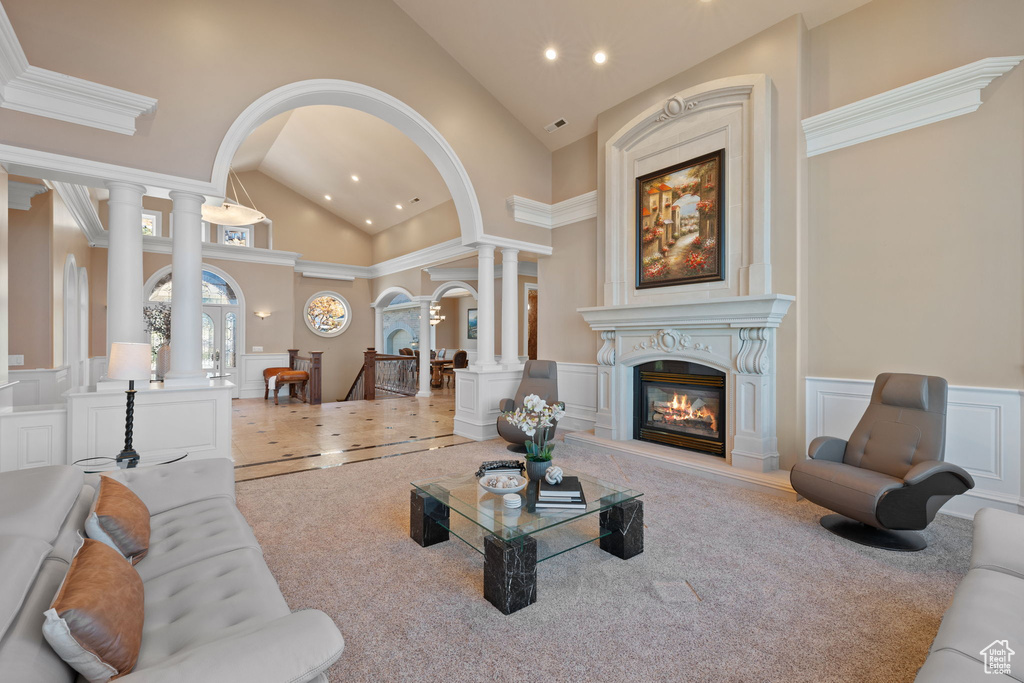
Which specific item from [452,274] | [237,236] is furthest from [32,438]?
[237,236]

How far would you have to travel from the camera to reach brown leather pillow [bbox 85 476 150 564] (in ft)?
5.56

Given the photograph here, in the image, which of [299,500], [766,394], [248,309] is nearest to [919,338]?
[766,394]

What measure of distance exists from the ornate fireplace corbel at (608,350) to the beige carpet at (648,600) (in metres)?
2.28

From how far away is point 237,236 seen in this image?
10.5m

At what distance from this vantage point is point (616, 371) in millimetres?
5516

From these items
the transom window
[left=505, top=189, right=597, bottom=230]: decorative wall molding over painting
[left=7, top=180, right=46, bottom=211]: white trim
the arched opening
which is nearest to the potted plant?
[left=505, top=189, right=597, bottom=230]: decorative wall molding over painting

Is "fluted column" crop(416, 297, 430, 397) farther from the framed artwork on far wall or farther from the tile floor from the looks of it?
the framed artwork on far wall

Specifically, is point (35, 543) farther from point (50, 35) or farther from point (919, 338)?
point (919, 338)

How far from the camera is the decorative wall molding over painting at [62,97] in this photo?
10.5 feet

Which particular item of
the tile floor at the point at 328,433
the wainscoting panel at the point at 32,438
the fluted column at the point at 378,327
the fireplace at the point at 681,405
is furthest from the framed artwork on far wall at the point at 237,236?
the fireplace at the point at 681,405

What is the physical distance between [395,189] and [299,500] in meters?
7.66

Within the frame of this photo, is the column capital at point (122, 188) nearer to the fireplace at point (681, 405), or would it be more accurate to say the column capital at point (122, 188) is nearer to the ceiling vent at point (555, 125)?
the ceiling vent at point (555, 125)

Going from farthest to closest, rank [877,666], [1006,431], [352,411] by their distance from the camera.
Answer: [352,411], [1006,431], [877,666]

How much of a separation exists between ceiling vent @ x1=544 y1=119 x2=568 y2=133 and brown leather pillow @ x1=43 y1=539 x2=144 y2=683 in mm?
6269
